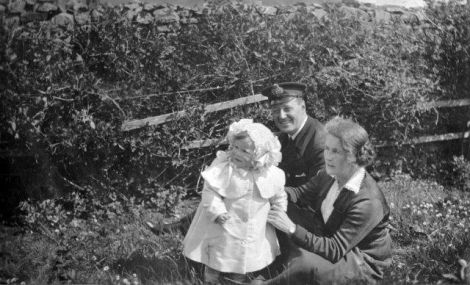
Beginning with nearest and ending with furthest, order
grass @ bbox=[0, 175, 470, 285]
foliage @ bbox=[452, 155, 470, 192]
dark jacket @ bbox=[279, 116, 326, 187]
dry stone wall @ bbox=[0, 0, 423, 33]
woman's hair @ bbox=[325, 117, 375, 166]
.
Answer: woman's hair @ bbox=[325, 117, 375, 166], grass @ bbox=[0, 175, 470, 285], dark jacket @ bbox=[279, 116, 326, 187], dry stone wall @ bbox=[0, 0, 423, 33], foliage @ bbox=[452, 155, 470, 192]

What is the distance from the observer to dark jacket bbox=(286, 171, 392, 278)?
3.69m

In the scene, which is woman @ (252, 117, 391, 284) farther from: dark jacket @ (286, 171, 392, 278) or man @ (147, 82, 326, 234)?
man @ (147, 82, 326, 234)

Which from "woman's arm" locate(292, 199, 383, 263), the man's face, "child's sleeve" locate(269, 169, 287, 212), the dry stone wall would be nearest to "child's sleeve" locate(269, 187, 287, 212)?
"child's sleeve" locate(269, 169, 287, 212)

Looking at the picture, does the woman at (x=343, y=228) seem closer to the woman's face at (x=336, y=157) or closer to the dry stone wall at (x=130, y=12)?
the woman's face at (x=336, y=157)

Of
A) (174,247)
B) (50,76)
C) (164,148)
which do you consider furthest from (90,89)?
(174,247)

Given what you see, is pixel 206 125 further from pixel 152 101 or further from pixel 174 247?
pixel 174 247

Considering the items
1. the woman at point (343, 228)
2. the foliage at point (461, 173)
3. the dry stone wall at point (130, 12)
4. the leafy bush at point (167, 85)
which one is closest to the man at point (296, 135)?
the woman at point (343, 228)

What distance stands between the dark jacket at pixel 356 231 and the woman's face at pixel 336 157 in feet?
0.53

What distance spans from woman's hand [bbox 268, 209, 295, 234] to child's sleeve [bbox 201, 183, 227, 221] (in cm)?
34

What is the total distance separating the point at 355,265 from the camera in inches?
147

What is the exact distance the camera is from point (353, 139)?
3828mm

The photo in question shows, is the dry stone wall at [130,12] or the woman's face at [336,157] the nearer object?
the woman's face at [336,157]

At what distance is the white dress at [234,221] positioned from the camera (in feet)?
12.2

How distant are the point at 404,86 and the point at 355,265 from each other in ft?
8.62
